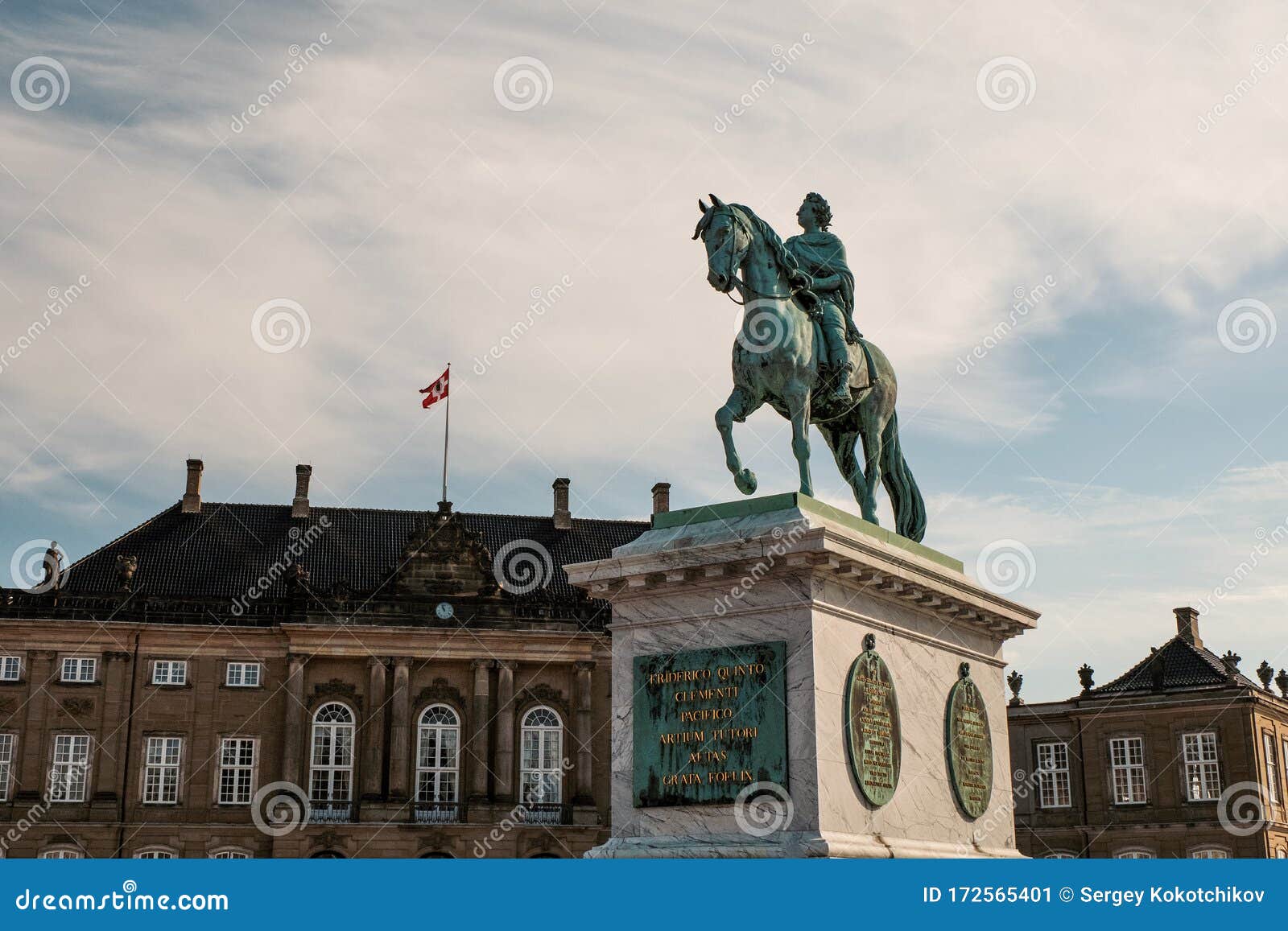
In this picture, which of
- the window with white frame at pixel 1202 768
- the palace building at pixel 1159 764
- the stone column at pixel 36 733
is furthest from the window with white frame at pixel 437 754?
the window with white frame at pixel 1202 768

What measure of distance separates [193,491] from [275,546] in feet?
13.1

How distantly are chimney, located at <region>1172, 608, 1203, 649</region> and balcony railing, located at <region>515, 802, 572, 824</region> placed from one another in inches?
860

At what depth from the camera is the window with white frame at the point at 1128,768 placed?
1868 inches

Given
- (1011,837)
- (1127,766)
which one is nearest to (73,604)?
(1127,766)

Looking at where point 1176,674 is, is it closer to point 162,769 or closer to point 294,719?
point 294,719

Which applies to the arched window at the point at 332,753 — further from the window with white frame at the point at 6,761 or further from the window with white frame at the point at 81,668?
the window with white frame at the point at 6,761

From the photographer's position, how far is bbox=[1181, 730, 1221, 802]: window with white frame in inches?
1833

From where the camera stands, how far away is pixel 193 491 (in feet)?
170

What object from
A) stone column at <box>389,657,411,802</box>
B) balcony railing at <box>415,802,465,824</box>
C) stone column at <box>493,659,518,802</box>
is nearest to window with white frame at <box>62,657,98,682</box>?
stone column at <box>389,657,411,802</box>

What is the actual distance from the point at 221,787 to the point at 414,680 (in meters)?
6.62

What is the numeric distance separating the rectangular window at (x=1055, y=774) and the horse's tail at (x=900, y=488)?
39.3 metres

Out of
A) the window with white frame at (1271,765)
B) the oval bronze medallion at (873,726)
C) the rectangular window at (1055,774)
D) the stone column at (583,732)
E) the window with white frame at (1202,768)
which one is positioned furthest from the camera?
the rectangular window at (1055,774)

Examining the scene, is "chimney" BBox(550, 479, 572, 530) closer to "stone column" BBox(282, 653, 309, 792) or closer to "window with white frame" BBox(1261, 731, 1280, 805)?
"stone column" BBox(282, 653, 309, 792)

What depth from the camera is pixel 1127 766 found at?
156 feet
